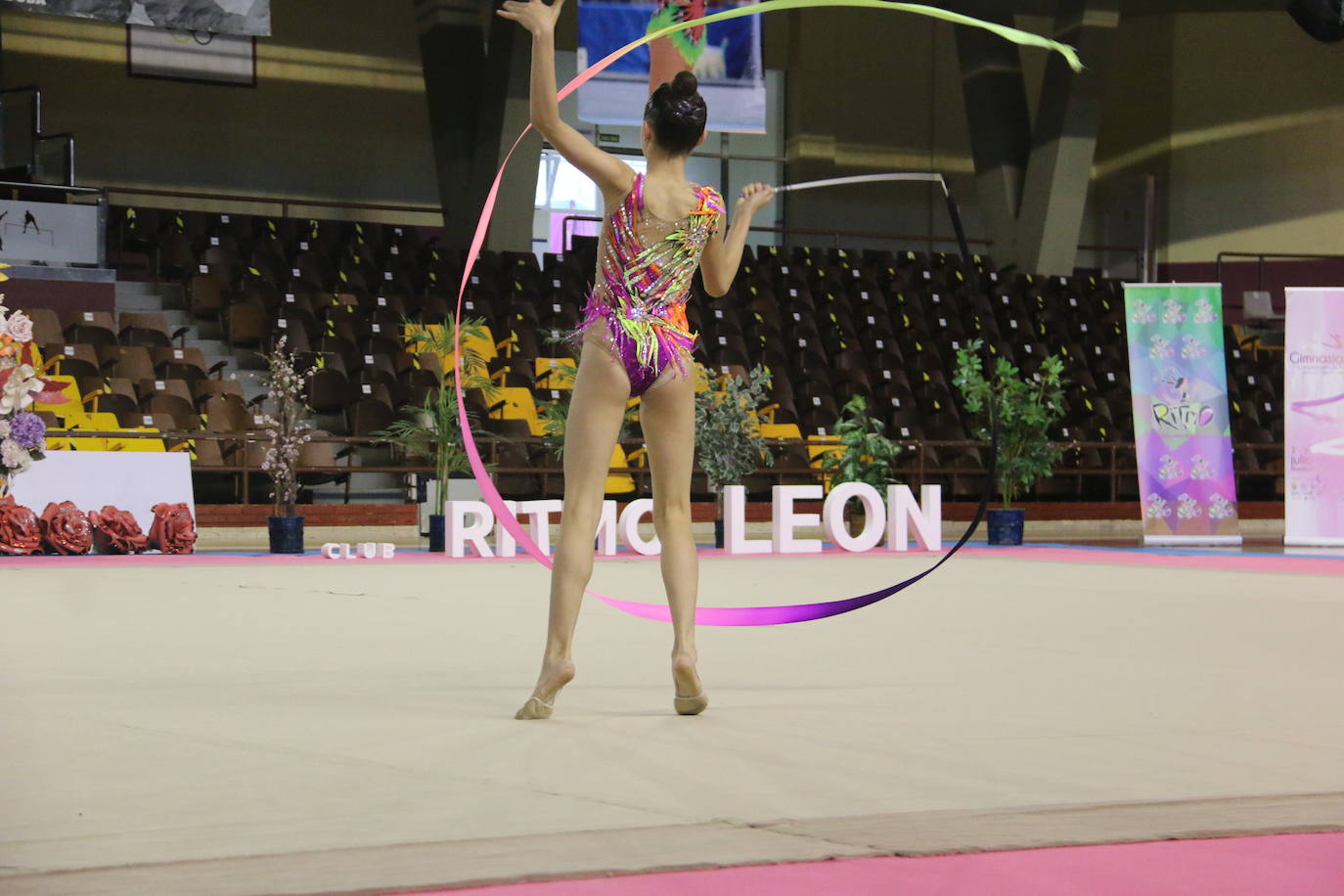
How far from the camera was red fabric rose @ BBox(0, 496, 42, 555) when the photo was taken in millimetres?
10602

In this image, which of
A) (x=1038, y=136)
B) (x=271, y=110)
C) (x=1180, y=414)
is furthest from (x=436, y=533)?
(x=1038, y=136)

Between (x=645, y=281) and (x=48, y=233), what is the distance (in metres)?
12.8

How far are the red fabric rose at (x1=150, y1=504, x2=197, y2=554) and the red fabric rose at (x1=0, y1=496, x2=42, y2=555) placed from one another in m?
0.85

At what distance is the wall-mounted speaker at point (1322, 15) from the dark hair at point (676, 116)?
60.5 ft

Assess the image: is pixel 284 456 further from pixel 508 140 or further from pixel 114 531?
pixel 508 140

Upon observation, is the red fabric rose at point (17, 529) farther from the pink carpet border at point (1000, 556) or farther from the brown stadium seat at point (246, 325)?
the brown stadium seat at point (246, 325)

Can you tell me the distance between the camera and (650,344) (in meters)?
3.91

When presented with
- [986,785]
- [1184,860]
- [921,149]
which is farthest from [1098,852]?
[921,149]

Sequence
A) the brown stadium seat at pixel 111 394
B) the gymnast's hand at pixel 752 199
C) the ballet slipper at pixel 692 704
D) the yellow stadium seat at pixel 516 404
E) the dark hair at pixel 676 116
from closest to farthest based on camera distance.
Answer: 1. the ballet slipper at pixel 692 704
2. the dark hair at pixel 676 116
3. the gymnast's hand at pixel 752 199
4. the brown stadium seat at pixel 111 394
5. the yellow stadium seat at pixel 516 404

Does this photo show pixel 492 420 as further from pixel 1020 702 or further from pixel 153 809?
pixel 153 809

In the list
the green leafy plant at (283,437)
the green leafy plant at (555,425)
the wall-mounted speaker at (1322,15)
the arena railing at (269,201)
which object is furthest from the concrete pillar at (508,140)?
the wall-mounted speaker at (1322,15)

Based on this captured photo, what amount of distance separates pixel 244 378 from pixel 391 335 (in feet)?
4.90

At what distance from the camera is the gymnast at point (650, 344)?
3.86 m

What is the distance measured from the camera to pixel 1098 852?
2.32 metres
